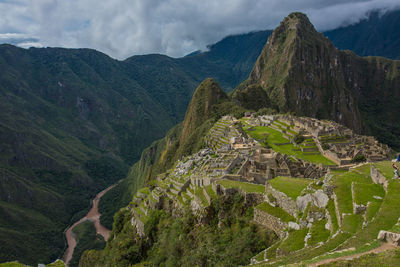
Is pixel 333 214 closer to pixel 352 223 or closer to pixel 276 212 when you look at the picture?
pixel 352 223

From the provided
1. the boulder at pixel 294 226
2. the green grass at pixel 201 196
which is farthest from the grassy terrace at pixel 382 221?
the green grass at pixel 201 196

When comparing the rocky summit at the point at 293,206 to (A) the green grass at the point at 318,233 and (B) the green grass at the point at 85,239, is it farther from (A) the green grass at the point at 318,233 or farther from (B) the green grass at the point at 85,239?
(B) the green grass at the point at 85,239

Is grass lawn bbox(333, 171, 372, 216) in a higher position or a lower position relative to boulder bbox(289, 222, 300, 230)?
higher

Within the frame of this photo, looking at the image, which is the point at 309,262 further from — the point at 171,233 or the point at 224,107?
the point at 224,107

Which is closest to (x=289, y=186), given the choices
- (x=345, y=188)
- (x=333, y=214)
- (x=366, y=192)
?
(x=345, y=188)

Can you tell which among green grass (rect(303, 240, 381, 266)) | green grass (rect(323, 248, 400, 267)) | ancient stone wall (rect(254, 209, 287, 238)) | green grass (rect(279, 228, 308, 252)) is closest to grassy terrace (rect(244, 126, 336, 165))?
ancient stone wall (rect(254, 209, 287, 238))

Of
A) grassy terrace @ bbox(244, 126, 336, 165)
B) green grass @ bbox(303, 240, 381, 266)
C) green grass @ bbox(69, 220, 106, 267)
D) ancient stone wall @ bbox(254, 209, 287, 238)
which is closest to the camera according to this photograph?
green grass @ bbox(303, 240, 381, 266)

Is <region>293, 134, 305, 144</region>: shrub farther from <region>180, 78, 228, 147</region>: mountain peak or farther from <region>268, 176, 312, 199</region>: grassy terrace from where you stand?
<region>180, 78, 228, 147</region>: mountain peak
